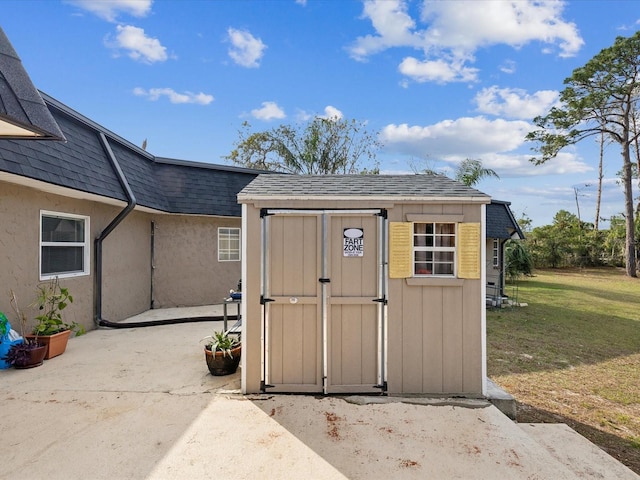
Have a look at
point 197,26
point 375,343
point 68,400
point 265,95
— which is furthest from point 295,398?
point 265,95

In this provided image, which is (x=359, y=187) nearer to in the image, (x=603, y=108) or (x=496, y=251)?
(x=496, y=251)

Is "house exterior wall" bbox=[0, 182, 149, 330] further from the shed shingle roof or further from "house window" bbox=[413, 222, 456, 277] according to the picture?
"house window" bbox=[413, 222, 456, 277]

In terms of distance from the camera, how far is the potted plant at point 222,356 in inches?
154

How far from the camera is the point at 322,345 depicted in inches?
138

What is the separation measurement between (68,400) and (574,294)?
16.0 m

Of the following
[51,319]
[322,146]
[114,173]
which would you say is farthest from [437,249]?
[322,146]

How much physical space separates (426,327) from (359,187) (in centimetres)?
175

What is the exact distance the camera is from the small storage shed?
3.47m

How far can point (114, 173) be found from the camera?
6.32 metres

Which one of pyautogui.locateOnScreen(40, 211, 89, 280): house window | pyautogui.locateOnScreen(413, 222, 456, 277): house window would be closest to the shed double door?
pyautogui.locateOnScreen(413, 222, 456, 277): house window

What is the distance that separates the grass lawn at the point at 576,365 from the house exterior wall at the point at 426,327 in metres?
1.05

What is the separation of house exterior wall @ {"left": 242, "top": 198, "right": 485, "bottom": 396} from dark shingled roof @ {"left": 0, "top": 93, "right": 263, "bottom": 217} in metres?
3.35

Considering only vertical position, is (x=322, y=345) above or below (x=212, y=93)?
below

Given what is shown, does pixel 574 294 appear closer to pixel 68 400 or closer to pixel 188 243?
pixel 188 243
